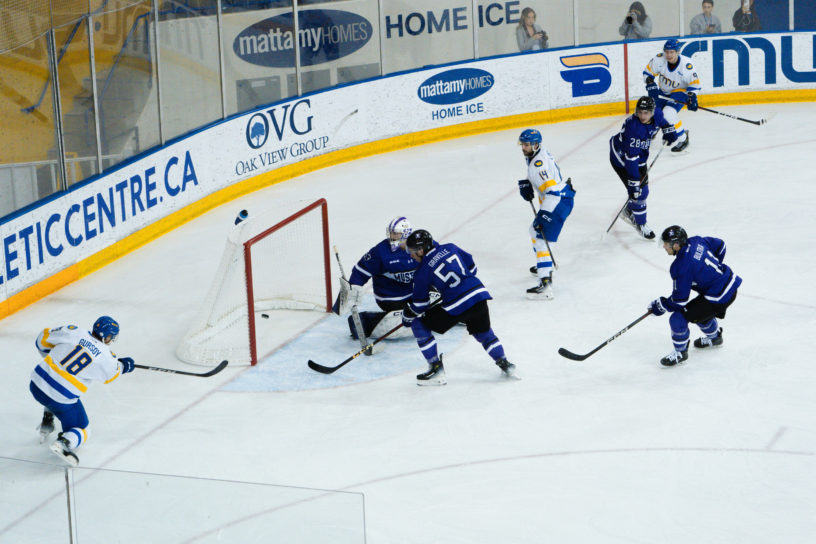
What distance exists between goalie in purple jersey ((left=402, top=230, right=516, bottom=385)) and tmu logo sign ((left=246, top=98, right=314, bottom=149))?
4848 mm

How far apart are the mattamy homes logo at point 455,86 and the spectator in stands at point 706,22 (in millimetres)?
2477

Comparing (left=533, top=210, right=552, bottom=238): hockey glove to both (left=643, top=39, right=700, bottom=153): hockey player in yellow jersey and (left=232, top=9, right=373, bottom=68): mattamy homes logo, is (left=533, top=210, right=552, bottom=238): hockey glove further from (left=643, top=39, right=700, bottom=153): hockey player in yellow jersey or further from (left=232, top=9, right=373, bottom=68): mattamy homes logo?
(left=232, top=9, right=373, bottom=68): mattamy homes logo

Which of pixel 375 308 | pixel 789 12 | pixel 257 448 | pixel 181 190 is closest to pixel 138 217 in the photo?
pixel 181 190

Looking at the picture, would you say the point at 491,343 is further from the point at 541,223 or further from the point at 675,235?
the point at 541,223

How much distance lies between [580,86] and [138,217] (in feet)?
18.5

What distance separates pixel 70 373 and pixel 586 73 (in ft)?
27.9

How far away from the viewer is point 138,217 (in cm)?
1015

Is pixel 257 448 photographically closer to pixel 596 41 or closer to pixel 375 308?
pixel 375 308

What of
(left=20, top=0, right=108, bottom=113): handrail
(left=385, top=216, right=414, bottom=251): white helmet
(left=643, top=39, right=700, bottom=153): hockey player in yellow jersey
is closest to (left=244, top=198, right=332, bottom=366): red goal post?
(left=385, top=216, right=414, bottom=251): white helmet

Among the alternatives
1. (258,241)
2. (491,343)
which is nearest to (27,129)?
(258,241)

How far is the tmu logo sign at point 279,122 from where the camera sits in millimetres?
11500

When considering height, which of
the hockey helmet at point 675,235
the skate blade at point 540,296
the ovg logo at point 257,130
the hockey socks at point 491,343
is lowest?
the skate blade at point 540,296

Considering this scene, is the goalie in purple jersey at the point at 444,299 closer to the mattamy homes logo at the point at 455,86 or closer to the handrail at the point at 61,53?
the handrail at the point at 61,53

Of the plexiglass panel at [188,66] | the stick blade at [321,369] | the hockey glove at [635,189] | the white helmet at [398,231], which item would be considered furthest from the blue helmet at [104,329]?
the hockey glove at [635,189]
